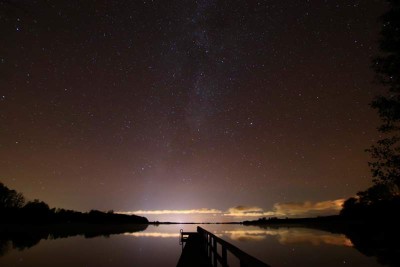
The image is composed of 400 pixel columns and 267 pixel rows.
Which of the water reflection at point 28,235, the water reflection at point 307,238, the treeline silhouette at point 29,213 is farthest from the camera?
the treeline silhouette at point 29,213

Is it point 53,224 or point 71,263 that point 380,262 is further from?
point 53,224

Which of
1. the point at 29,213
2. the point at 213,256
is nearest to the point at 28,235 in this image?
the point at 29,213

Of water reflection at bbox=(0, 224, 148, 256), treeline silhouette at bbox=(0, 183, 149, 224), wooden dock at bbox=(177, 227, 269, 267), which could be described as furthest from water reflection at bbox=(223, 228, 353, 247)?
treeline silhouette at bbox=(0, 183, 149, 224)

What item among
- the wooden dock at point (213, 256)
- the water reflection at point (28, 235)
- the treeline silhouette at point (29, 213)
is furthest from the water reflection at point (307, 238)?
the treeline silhouette at point (29, 213)

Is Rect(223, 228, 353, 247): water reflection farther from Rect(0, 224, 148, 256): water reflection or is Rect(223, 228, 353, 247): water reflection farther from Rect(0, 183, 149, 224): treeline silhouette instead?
Rect(0, 183, 149, 224): treeline silhouette

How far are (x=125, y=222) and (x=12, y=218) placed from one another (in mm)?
82399

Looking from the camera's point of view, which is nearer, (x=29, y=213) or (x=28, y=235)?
(x=28, y=235)

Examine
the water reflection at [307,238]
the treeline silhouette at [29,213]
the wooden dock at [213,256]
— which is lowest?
the wooden dock at [213,256]

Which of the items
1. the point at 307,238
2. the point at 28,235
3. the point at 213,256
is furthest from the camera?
the point at 28,235

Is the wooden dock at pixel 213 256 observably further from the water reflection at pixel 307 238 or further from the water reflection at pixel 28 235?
the water reflection at pixel 307 238

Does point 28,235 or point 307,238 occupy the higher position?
point 28,235

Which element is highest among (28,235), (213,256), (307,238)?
(28,235)

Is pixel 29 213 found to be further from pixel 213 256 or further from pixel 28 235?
pixel 213 256

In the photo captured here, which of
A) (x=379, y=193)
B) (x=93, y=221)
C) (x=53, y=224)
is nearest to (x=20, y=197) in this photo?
(x=53, y=224)
